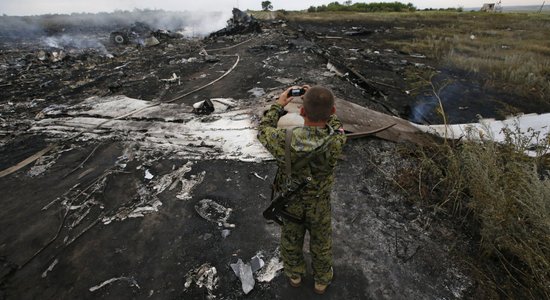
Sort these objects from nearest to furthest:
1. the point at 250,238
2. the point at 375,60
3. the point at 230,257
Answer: the point at 230,257 < the point at 250,238 < the point at 375,60

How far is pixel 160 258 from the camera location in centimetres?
269

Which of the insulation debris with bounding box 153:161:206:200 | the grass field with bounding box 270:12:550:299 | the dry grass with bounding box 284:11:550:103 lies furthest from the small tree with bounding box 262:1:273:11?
the insulation debris with bounding box 153:161:206:200

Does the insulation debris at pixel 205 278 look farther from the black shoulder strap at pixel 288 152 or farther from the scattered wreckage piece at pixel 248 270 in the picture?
the black shoulder strap at pixel 288 152

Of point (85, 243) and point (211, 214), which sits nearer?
point (85, 243)

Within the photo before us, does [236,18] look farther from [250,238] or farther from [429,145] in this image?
[250,238]

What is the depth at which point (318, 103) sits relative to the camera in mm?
1686

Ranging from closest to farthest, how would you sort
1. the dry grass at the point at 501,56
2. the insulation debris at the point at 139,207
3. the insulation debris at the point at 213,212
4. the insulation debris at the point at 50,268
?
1. the insulation debris at the point at 50,268
2. the insulation debris at the point at 213,212
3. the insulation debris at the point at 139,207
4. the dry grass at the point at 501,56

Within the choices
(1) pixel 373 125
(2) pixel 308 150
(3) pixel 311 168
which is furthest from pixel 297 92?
(1) pixel 373 125

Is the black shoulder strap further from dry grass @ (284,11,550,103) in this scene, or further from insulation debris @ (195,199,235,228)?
dry grass @ (284,11,550,103)

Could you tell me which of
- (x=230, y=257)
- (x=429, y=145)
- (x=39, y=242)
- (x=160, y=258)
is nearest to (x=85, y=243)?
(x=39, y=242)

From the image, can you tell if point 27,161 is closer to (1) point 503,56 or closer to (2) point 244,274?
(2) point 244,274

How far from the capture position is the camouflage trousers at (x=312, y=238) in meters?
2.00

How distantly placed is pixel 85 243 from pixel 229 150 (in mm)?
2113

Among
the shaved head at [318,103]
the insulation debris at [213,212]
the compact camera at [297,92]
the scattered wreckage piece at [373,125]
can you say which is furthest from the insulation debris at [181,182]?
the shaved head at [318,103]
